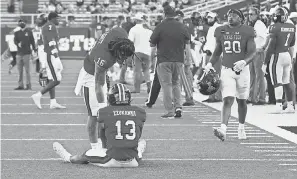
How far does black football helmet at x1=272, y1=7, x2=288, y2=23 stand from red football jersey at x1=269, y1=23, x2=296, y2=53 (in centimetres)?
7

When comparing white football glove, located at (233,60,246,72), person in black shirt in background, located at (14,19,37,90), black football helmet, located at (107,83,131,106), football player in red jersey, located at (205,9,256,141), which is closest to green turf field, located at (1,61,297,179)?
football player in red jersey, located at (205,9,256,141)

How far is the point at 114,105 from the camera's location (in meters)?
9.88

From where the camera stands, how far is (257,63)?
723 inches

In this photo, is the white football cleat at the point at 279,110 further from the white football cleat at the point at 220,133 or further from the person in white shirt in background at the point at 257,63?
the white football cleat at the point at 220,133

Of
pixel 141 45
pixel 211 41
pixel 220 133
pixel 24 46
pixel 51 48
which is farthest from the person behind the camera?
pixel 24 46

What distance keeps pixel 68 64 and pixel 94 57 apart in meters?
27.6

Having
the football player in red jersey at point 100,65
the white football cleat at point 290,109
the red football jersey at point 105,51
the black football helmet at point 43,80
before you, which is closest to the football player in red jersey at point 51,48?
the black football helmet at point 43,80

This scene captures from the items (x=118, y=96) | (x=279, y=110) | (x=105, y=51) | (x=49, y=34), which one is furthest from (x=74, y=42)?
(x=118, y=96)

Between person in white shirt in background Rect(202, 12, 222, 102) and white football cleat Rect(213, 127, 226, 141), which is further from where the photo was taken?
person in white shirt in background Rect(202, 12, 222, 102)

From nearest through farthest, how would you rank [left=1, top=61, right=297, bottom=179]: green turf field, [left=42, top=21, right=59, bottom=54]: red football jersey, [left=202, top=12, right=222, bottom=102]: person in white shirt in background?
[left=1, top=61, right=297, bottom=179]: green turf field < [left=42, top=21, right=59, bottom=54]: red football jersey < [left=202, top=12, right=222, bottom=102]: person in white shirt in background

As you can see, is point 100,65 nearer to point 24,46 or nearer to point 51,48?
point 51,48

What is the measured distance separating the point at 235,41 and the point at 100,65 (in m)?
3.19

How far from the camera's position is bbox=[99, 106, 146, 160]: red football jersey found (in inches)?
383

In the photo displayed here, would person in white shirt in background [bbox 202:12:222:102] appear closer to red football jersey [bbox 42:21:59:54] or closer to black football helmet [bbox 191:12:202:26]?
black football helmet [bbox 191:12:202:26]
